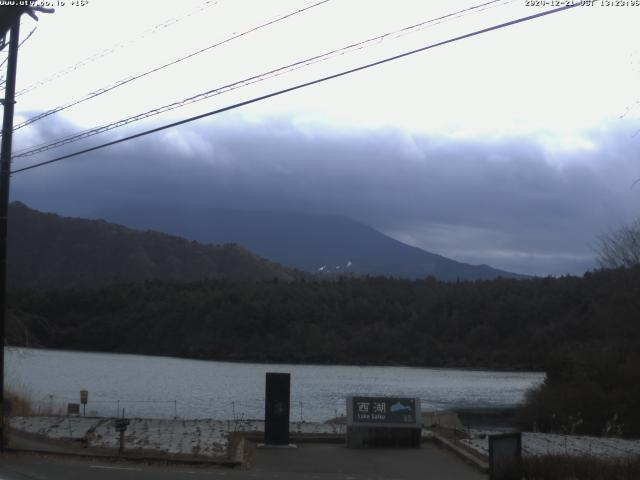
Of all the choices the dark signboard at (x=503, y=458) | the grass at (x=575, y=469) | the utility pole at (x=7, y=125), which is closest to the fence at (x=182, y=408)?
the utility pole at (x=7, y=125)

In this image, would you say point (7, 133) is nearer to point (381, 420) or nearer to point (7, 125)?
point (7, 125)

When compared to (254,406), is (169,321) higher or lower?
higher

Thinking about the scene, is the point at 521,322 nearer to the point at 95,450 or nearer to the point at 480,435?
the point at 480,435

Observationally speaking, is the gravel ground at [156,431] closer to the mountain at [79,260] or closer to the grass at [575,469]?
the grass at [575,469]

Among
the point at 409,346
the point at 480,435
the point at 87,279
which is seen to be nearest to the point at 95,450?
the point at 480,435

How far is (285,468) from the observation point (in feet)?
56.0

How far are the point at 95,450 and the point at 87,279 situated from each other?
161671 millimetres

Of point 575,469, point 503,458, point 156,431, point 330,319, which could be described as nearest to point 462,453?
point 503,458

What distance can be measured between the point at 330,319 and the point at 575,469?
10597cm

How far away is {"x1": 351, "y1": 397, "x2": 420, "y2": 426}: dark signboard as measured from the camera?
763 inches

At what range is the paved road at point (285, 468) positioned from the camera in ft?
51.8

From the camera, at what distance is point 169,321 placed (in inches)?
4889

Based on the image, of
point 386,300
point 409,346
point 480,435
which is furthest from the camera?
point 386,300

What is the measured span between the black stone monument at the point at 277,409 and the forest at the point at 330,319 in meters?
67.7
